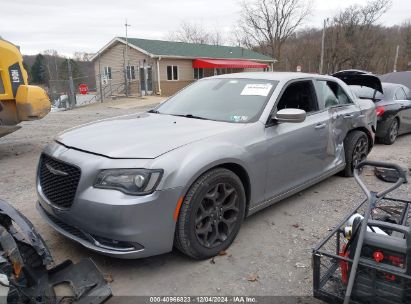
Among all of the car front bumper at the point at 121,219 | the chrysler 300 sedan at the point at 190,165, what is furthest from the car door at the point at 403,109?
the car front bumper at the point at 121,219

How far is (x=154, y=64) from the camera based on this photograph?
86.9 ft

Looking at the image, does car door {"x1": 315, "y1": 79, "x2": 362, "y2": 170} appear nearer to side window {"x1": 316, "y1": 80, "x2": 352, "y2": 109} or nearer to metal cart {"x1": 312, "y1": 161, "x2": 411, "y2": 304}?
side window {"x1": 316, "y1": 80, "x2": 352, "y2": 109}

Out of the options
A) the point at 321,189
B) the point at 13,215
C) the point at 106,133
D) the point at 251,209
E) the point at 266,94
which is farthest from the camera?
the point at 321,189

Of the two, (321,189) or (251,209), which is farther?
(321,189)

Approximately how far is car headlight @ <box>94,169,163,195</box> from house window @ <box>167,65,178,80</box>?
25.6 metres

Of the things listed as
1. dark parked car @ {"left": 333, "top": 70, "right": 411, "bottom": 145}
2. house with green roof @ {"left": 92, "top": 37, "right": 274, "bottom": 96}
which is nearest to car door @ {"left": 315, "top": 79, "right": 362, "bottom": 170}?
dark parked car @ {"left": 333, "top": 70, "right": 411, "bottom": 145}

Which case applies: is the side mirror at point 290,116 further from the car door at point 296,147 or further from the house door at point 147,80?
the house door at point 147,80

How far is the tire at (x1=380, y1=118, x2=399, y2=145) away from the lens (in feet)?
26.0

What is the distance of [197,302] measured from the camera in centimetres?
263

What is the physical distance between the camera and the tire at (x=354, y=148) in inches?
200

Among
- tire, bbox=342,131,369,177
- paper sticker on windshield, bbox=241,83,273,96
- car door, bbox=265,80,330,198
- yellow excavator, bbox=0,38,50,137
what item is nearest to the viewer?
car door, bbox=265,80,330,198

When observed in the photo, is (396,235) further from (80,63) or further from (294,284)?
(80,63)

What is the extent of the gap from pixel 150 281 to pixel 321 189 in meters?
3.01

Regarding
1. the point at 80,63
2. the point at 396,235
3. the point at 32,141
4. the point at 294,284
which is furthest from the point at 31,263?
the point at 80,63
